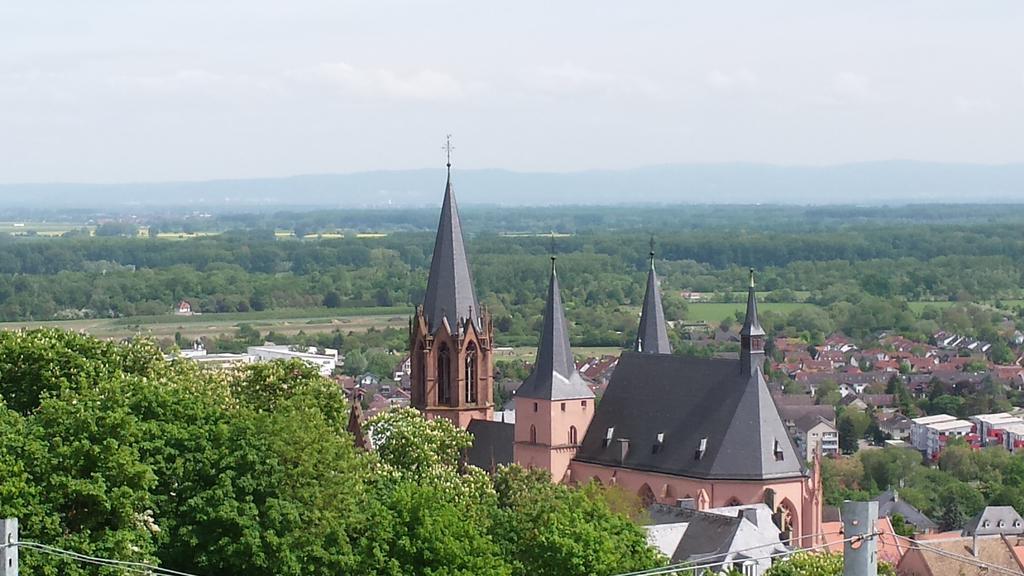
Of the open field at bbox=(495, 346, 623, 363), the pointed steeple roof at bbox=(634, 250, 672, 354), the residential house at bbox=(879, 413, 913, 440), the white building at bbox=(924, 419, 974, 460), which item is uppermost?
the pointed steeple roof at bbox=(634, 250, 672, 354)

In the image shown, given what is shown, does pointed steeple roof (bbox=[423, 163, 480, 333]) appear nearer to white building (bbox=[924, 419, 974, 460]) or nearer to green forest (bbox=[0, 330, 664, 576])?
green forest (bbox=[0, 330, 664, 576])

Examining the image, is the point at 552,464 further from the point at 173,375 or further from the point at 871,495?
the point at 871,495

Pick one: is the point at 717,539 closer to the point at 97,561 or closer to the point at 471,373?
the point at 471,373

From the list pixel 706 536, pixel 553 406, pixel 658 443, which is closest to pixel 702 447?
pixel 658 443

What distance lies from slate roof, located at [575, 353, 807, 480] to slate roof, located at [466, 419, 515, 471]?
2.80 m

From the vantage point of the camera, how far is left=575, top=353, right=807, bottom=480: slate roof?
66188 millimetres

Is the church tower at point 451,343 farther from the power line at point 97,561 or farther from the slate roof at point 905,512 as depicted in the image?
the power line at point 97,561

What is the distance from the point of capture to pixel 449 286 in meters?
74.3

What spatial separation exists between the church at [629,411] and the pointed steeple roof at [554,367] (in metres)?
0.03

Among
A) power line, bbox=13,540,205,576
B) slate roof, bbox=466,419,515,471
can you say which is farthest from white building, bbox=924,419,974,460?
power line, bbox=13,540,205,576

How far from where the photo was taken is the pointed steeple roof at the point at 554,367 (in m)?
70.5

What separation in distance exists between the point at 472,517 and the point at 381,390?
11049cm

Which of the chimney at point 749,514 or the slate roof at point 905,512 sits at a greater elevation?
the chimney at point 749,514

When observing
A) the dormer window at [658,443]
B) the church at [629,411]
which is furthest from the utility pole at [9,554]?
the dormer window at [658,443]
